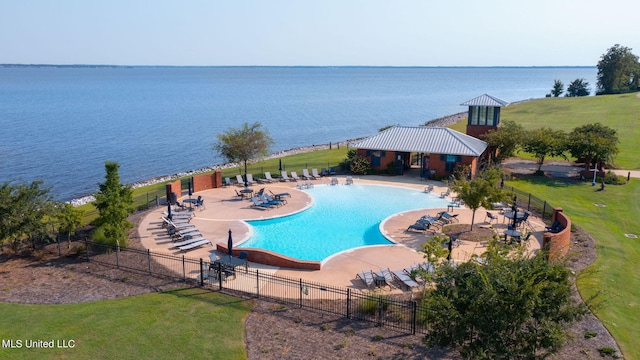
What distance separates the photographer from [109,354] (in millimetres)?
14445

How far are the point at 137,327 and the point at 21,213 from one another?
10011 mm

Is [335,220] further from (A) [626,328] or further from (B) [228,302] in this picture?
(A) [626,328]

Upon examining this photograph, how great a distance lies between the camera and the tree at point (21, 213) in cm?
2145

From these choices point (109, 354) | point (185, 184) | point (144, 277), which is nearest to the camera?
point (109, 354)

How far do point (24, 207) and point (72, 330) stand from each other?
891cm

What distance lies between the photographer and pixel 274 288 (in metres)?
19.2

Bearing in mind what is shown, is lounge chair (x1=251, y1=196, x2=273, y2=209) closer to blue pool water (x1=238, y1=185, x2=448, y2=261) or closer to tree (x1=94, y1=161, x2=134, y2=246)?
blue pool water (x1=238, y1=185, x2=448, y2=261)

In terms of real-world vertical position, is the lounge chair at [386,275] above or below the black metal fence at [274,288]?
above

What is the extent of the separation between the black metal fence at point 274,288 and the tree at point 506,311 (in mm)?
2956

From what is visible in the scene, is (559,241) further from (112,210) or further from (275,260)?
(112,210)

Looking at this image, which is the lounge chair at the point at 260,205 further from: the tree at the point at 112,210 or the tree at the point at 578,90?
the tree at the point at 578,90

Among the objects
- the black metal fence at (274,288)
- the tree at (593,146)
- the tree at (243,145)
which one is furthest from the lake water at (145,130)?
the tree at (593,146)

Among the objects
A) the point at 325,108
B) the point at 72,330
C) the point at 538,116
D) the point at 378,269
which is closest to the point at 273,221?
the point at 378,269

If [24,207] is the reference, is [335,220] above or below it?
below
